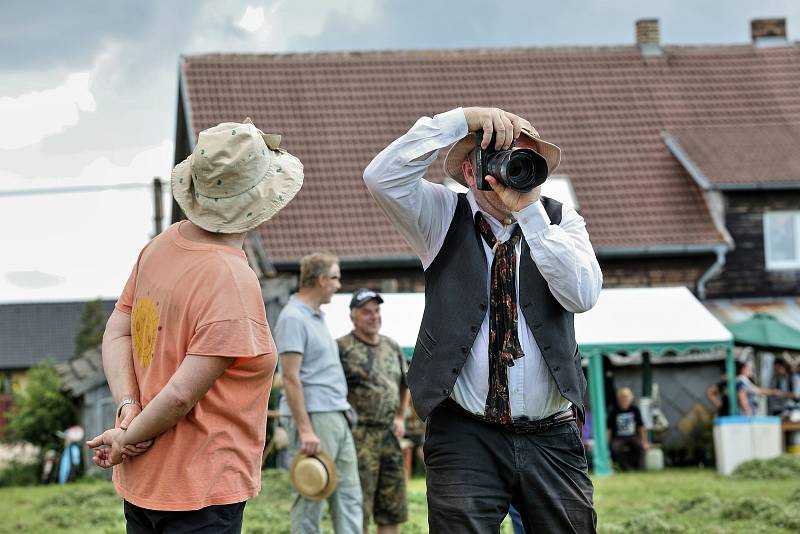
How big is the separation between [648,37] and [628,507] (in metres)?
17.6

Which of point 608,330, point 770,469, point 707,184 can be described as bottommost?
point 770,469

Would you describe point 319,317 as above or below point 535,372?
above

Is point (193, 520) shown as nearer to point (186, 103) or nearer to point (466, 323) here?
point (466, 323)

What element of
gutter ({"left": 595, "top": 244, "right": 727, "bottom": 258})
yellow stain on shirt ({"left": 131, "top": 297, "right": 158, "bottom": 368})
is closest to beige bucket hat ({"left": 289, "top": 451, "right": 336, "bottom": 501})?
yellow stain on shirt ({"left": 131, "top": 297, "right": 158, "bottom": 368})

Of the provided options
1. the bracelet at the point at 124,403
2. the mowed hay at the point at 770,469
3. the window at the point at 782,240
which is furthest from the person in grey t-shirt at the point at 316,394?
the window at the point at 782,240

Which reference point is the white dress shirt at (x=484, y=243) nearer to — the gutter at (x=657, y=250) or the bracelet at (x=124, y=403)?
the bracelet at (x=124, y=403)

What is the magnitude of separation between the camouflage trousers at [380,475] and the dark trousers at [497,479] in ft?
11.8

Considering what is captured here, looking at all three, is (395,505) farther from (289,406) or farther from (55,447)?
(55,447)

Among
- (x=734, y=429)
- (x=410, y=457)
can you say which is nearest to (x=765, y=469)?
(x=734, y=429)

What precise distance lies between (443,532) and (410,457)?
12.3m

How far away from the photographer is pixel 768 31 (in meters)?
28.1

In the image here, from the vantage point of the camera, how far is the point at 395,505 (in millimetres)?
7734

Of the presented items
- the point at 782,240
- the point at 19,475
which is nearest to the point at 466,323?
the point at 19,475

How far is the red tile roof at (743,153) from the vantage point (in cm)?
2303
